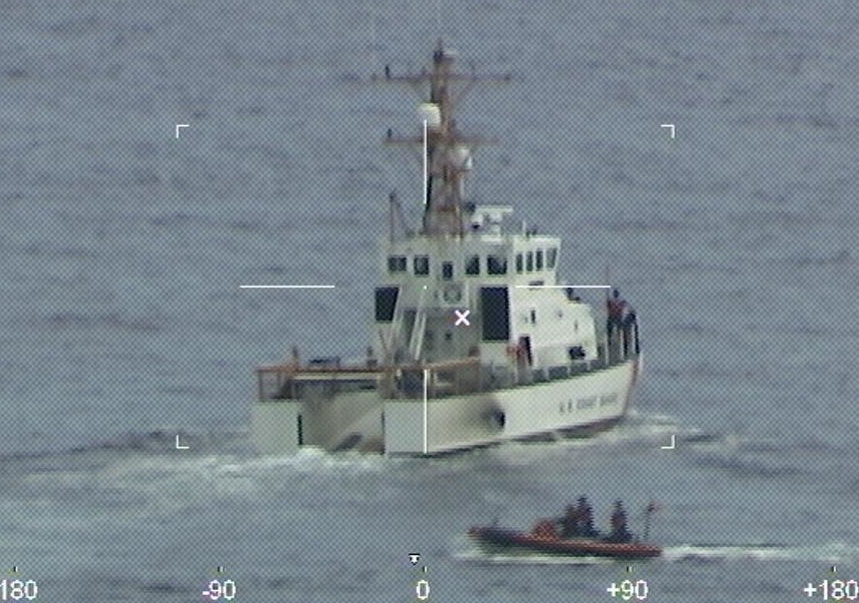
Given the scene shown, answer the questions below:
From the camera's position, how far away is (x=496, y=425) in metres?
164

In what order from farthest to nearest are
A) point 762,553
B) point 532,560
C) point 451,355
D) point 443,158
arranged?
point 443,158, point 451,355, point 762,553, point 532,560

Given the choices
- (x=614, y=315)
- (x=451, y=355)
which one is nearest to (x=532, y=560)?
(x=451, y=355)

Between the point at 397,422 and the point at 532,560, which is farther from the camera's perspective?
the point at 397,422

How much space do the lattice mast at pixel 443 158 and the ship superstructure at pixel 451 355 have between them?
0.03 metres

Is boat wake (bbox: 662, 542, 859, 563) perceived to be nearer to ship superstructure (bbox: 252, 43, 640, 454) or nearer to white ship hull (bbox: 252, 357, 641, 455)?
white ship hull (bbox: 252, 357, 641, 455)

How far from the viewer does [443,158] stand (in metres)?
169

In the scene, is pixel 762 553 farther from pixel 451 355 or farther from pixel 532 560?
pixel 451 355

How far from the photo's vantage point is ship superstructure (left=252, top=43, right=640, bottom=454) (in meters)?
161

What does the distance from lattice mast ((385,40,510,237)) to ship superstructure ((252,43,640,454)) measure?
3 centimetres

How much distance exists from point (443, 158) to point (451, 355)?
5.94 meters

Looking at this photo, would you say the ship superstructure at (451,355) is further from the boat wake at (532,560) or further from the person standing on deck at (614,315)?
the boat wake at (532,560)

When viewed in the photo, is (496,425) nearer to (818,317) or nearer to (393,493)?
(393,493)

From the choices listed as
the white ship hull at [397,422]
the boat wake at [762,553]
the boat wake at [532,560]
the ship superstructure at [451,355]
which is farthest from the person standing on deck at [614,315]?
the boat wake at [532,560]

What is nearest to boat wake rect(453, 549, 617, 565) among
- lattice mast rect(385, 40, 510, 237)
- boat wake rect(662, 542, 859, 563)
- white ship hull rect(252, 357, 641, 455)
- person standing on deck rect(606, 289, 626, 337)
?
boat wake rect(662, 542, 859, 563)
